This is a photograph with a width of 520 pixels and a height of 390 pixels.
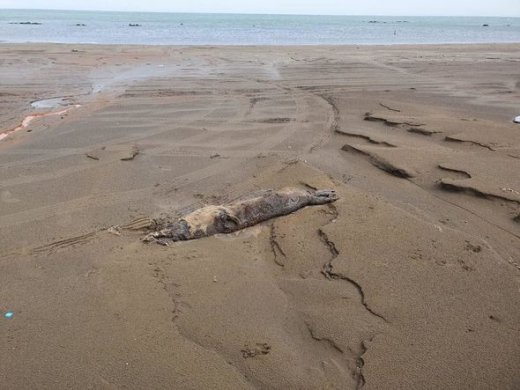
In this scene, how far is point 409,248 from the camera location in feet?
13.4

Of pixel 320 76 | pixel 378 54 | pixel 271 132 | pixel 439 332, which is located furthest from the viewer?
pixel 378 54

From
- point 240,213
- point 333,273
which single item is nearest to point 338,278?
point 333,273

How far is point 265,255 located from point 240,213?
2.33ft

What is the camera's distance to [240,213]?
15.4ft

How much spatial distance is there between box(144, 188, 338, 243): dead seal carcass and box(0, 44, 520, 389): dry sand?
15cm

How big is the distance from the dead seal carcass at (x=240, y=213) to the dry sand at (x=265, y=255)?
5.9 inches

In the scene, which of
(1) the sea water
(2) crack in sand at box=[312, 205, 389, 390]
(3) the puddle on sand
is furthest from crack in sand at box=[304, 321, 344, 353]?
(1) the sea water

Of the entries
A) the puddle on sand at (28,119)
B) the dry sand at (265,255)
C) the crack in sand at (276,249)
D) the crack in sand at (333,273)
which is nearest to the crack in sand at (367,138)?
the dry sand at (265,255)

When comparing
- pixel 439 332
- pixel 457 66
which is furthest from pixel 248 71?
pixel 439 332

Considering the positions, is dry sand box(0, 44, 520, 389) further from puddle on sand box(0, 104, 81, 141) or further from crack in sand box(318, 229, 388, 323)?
puddle on sand box(0, 104, 81, 141)

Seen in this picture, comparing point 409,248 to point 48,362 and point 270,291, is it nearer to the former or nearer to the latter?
point 270,291

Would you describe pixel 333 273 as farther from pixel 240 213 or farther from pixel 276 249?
pixel 240 213

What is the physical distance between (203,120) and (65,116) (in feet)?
9.41

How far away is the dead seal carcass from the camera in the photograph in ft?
14.4
